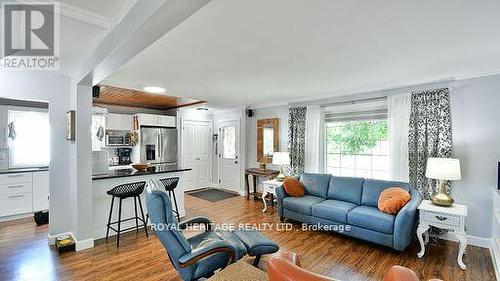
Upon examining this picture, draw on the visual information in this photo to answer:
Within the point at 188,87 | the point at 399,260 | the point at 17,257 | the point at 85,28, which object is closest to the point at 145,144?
the point at 188,87

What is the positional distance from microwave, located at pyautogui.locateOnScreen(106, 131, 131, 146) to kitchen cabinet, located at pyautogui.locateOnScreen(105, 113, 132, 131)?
0.51 feet

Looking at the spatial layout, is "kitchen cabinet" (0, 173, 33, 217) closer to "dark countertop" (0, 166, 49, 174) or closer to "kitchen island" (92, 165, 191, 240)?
"dark countertop" (0, 166, 49, 174)

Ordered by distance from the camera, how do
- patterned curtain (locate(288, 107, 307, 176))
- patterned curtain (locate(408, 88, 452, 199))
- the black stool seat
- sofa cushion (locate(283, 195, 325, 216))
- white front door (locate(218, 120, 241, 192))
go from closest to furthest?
the black stool seat → patterned curtain (locate(408, 88, 452, 199)) → sofa cushion (locate(283, 195, 325, 216)) → patterned curtain (locate(288, 107, 307, 176)) → white front door (locate(218, 120, 241, 192))

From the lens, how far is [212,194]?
6.22m

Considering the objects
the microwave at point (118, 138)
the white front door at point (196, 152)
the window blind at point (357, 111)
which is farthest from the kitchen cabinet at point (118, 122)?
the window blind at point (357, 111)

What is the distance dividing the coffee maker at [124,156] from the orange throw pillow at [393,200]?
5.66m

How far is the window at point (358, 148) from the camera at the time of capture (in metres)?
4.11

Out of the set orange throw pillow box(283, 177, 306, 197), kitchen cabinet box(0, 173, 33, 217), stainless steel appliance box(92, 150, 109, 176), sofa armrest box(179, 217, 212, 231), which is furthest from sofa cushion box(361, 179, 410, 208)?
kitchen cabinet box(0, 173, 33, 217)

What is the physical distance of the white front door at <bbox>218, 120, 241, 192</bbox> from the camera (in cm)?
646

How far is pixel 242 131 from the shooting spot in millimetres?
6219

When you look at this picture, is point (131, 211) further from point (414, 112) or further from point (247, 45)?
point (414, 112)

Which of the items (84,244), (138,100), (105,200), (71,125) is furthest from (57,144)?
(138,100)

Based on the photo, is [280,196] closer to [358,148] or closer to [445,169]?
[358,148]

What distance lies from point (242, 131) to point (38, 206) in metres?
4.43
